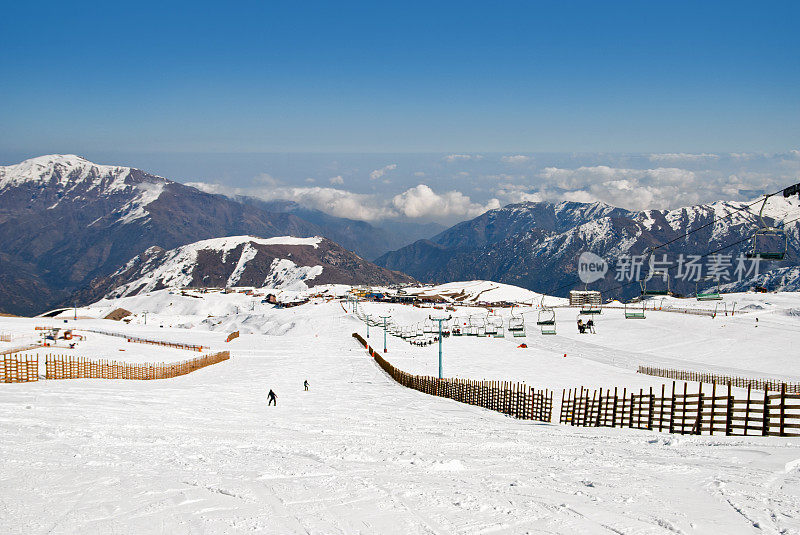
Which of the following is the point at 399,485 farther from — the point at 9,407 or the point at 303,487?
the point at 9,407

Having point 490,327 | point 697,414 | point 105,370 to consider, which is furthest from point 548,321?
point 490,327

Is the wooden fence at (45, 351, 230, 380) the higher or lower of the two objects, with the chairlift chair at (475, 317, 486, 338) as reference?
higher

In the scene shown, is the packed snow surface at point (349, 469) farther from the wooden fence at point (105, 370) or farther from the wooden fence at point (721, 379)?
the wooden fence at point (721, 379)

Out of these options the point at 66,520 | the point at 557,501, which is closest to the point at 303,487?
the point at 66,520

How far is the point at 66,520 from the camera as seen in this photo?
10.5 meters

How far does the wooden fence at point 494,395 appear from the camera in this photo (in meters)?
31.2

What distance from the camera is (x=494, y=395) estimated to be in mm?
35156

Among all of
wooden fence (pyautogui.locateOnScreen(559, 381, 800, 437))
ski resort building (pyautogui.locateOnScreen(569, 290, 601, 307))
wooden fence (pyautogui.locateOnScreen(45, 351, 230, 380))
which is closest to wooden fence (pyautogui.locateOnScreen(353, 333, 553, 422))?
wooden fence (pyautogui.locateOnScreen(559, 381, 800, 437))

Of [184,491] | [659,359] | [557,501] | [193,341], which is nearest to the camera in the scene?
[557,501]

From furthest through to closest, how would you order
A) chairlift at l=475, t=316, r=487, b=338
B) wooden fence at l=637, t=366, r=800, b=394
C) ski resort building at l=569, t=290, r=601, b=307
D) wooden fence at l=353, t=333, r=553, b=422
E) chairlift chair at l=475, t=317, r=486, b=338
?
1. chairlift at l=475, t=316, r=487, b=338
2. chairlift chair at l=475, t=317, r=486, b=338
3. ski resort building at l=569, t=290, r=601, b=307
4. wooden fence at l=637, t=366, r=800, b=394
5. wooden fence at l=353, t=333, r=553, b=422

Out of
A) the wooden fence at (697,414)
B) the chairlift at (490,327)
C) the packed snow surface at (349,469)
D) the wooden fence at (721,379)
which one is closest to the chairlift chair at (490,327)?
the chairlift at (490,327)

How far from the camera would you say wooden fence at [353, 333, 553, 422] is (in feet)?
103

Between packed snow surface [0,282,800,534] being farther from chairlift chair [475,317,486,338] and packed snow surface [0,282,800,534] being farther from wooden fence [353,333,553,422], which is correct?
chairlift chair [475,317,486,338]

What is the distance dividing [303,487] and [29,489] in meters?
6.16
